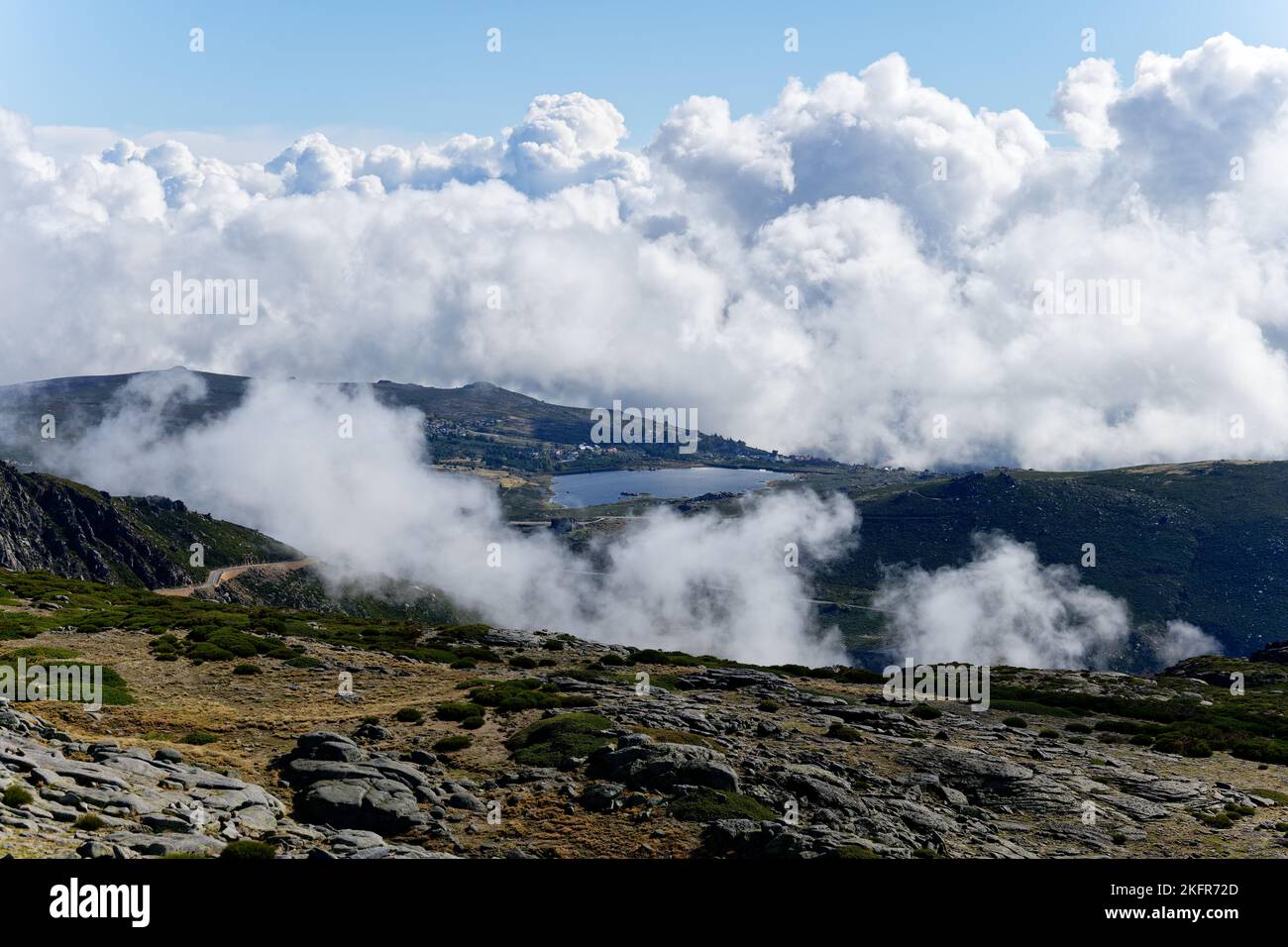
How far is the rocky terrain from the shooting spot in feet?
85.8

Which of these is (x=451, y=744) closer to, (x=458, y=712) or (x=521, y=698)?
(x=458, y=712)

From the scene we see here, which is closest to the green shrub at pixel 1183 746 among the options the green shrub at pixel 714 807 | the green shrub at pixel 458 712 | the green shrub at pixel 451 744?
the green shrub at pixel 714 807

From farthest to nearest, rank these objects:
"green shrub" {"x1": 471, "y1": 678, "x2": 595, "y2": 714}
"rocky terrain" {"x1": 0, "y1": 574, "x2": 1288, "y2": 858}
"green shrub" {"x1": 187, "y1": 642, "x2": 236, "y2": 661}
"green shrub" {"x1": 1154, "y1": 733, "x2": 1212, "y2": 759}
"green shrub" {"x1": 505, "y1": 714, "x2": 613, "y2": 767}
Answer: "green shrub" {"x1": 187, "y1": 642, "x2": 236, "y2": 661}
"green shrub" {"x1": 1154, "y1": 733, "x2": 1212, "y2": 759}
"green shrub" {"x1": 471, "y1": 678, "x2": 595, "y2": 714}
"green shrub" {"x1": 505, "y1": 714, "x2": 613, "y2": 767}
"rocky terrain" {"x1": 0, "y1": 574, "x2": 1288, "y2": 858}

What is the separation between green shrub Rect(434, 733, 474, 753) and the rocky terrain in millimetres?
191

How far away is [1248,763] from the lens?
50469 mm

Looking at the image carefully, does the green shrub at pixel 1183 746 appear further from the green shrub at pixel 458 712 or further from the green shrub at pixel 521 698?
the green shrub at pixel 458 712

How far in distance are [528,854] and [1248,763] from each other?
1868 inches

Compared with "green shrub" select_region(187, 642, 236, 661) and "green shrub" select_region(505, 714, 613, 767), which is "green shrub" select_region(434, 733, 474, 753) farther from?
"green shrub" select_region(187, 642, 236, 661)

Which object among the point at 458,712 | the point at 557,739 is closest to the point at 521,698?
the point at 458,712

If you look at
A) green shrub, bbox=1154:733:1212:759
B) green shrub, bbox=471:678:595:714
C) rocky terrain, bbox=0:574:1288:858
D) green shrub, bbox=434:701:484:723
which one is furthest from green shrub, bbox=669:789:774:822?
green shrub, bbox=1154:733:1212:759

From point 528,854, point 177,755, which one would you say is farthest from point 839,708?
point 177,755

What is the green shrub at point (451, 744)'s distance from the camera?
123 feet
